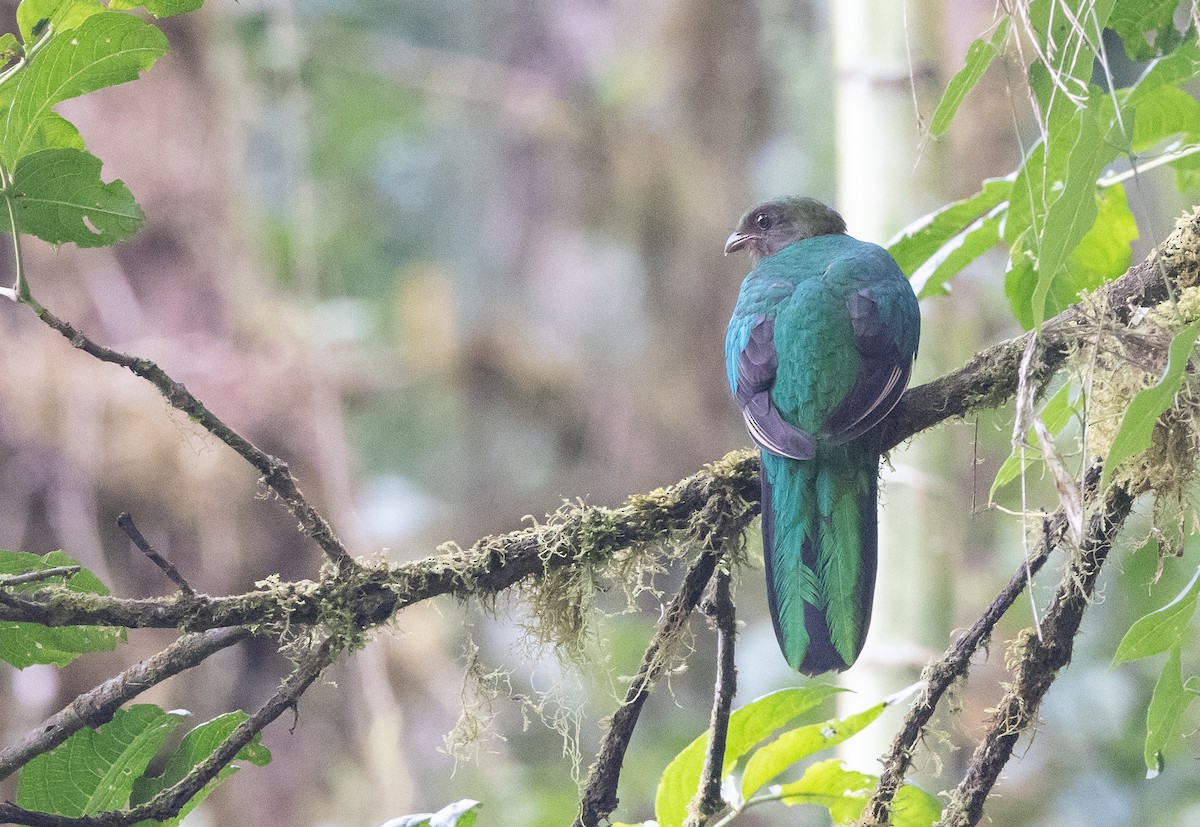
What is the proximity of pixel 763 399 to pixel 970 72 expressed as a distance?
40.5 inches

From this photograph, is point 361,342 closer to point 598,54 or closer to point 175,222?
point 175,222

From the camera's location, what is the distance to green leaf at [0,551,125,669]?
191 centimetres

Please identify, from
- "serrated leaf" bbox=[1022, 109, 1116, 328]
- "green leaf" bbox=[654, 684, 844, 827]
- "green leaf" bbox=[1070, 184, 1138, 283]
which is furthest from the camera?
"green leaf" bbox=[1070, 184, 1138, 283]

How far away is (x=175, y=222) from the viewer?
5555 millimetres

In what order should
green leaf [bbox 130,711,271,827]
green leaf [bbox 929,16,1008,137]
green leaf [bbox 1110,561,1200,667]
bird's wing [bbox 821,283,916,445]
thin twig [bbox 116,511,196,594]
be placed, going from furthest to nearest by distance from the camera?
1. bird's wing [bbox 821,283,916,445]
2. green leaf [bbox 130,711,271,827]
3. green leaf [bbox 929,16,1008,137]
4. green leaf [bbox 1110,561,1200,667]
5. thin twig [bbox 116,511,196,594]

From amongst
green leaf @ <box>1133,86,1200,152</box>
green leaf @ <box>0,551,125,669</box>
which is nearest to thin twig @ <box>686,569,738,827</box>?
green leaf @ <box>0,551,125,669</box>

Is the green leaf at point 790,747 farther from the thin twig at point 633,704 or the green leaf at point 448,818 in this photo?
the green leaf at point 448,818

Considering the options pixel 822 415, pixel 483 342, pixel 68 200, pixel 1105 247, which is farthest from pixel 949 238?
pixel 483 342

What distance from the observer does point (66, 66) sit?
1.79 meters

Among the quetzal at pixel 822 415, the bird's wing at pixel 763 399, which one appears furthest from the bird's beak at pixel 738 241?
the bird's wing at pixel 763 399

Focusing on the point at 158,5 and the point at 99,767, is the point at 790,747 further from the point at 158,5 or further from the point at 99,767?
the point at 158,5

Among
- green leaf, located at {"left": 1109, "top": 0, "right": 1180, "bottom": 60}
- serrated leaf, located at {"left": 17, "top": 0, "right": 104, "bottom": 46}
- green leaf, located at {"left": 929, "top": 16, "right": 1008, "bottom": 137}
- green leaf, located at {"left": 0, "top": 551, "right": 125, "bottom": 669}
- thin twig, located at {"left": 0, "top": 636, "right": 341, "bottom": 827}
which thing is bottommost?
thin twig, located at {"left": 0, "top": 636, "right": 341, "bottom": 827}

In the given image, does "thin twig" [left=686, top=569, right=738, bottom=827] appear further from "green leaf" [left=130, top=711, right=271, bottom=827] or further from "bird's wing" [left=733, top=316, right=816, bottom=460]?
"green leaf" [left=130, top=711, right=271, bottom=827]

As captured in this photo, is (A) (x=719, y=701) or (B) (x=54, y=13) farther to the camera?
(A) (x=719, y=701)
